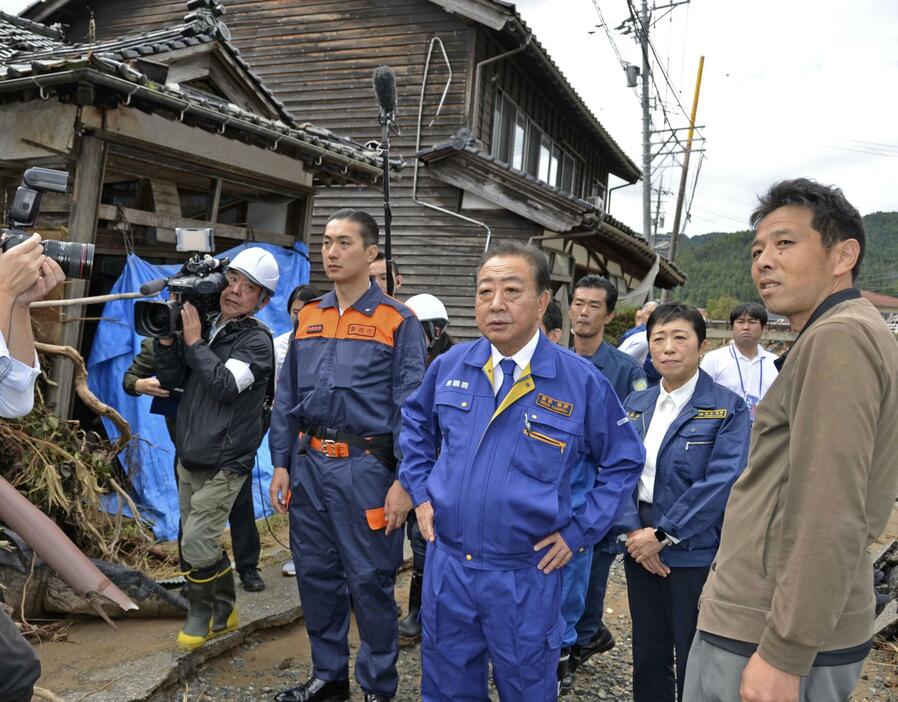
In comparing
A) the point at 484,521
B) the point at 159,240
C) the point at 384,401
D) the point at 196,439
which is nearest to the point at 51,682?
the point at 196,439

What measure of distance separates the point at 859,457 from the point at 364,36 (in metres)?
12.1

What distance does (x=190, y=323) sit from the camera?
11.0 ft

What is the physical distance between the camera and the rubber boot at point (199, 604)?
3414 mm

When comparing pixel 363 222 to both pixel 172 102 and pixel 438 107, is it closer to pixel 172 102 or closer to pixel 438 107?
pixel 172 102

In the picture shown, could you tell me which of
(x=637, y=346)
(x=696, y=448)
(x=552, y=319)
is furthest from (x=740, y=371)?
(x=696, y=448)

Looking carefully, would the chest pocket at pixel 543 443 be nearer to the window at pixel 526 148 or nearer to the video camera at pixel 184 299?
the video camera at pixel 184 299

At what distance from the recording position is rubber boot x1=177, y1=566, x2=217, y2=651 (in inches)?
134

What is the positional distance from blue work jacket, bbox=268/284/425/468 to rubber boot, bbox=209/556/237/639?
885mm

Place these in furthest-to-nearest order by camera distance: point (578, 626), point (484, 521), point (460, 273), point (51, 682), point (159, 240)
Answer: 1. point (460, 273)
2. point (159, 240)
3. point (578, 626)
4. point (51, 682)
5. point (484, 521)

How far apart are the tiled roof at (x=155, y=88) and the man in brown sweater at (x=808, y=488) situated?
4420 mm

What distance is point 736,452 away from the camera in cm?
271

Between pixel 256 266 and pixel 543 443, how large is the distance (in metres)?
1.99

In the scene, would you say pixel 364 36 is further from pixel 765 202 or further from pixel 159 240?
pixel 765 202

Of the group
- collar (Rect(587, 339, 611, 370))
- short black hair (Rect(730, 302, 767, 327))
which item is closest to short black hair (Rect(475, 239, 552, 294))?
collar (Rect(587, 339, 611, 370))
